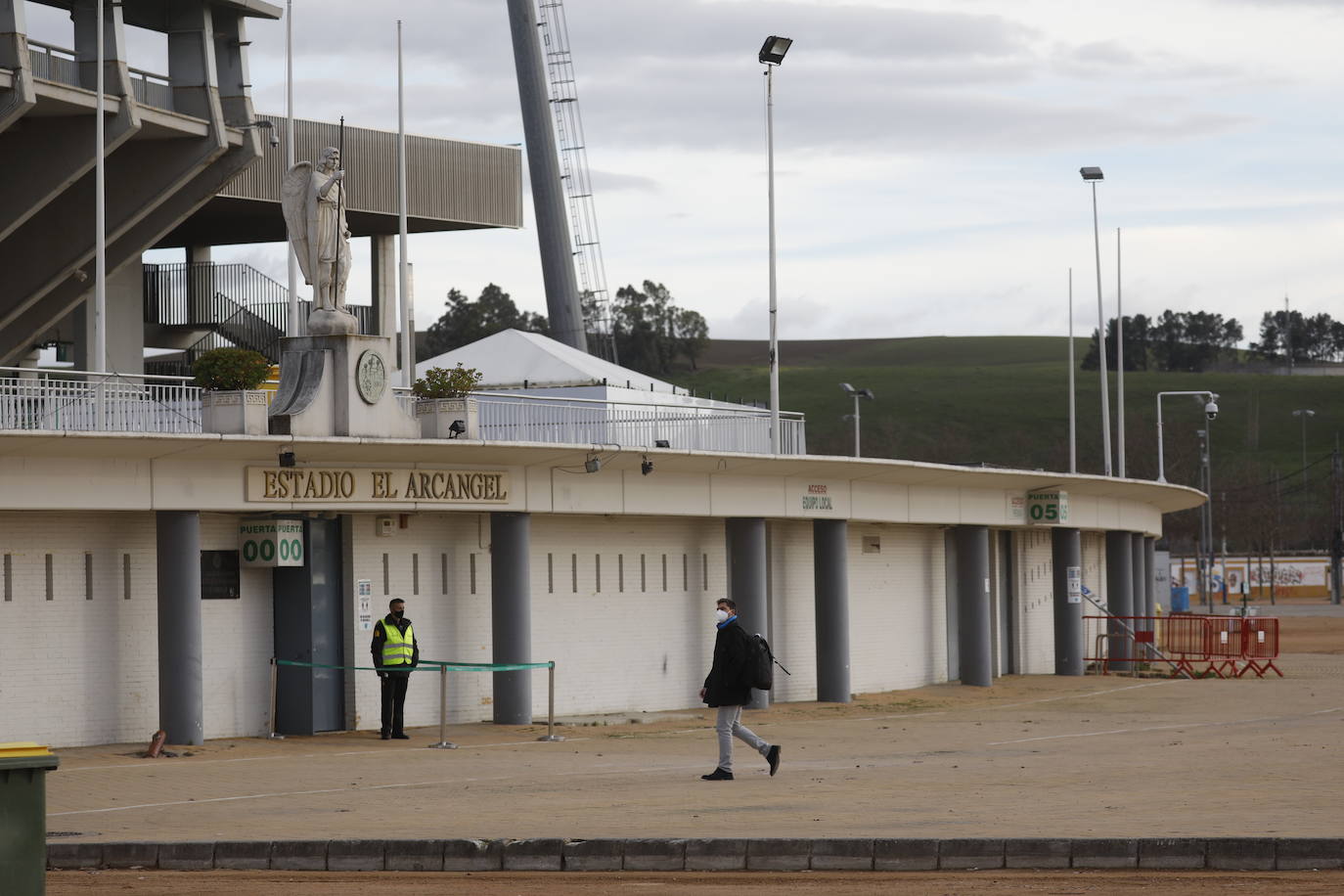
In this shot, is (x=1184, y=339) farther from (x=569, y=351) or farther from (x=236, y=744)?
(x=236, y=744)

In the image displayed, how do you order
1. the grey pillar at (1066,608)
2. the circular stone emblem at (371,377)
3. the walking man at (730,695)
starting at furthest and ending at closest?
1. the grey pillar at (1066,608)
2. the circular stone emblem at (371,377)
3. the walking man at (730,695)

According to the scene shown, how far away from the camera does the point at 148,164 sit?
3406cm

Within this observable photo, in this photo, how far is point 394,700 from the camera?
77.2 ft

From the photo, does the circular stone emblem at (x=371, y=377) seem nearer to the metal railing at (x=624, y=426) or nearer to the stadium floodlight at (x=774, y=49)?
the metal railing at (x=624, y=426)

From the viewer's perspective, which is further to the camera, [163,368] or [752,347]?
[752,347]

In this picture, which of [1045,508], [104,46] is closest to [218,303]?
[104,46]

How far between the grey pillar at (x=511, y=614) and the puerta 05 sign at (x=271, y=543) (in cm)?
293

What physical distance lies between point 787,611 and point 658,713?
3.81 meters

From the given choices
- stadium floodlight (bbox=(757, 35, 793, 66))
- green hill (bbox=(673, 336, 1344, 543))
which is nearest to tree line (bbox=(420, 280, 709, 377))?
green hill (bbox=(673, 336, 1344, 543))

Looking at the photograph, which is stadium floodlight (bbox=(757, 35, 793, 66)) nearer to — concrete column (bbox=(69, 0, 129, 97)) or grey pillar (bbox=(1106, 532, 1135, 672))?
concrete column (bbox=(69, 0, 129, 97))

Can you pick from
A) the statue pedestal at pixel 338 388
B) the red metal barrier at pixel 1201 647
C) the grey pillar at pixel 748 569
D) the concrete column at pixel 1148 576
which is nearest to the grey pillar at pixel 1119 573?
the red metal barrier at pixel 1201 647

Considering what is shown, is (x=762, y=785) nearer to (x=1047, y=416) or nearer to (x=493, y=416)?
(x=493, y=416)

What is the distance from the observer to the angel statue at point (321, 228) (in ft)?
77.9

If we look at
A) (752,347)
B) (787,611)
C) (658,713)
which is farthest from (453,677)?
(752,347)
